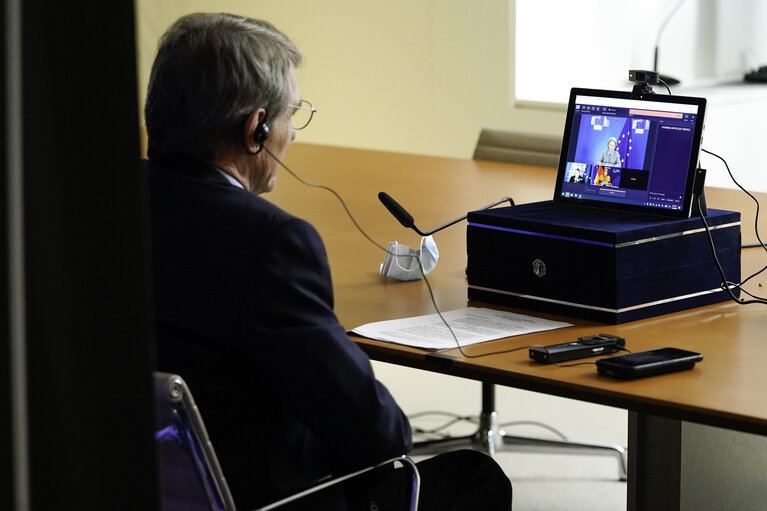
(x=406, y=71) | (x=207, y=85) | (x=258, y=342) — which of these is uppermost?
(x=406, y=71)

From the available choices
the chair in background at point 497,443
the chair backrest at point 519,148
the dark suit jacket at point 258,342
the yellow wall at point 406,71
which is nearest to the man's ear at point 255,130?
the dark suit jacket at point 258,342

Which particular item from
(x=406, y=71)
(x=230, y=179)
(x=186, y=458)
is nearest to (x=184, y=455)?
(x=186, y=458)

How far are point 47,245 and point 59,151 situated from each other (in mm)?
46

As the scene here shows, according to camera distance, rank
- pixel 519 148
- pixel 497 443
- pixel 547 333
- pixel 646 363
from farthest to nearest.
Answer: pixel 519 148
pixel 497 443
pixel 547 333
pixel 646 363

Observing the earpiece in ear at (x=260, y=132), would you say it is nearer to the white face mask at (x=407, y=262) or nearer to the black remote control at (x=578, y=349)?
the black remote control at (x=578, y=349)

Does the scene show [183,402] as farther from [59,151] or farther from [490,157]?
[490,157]

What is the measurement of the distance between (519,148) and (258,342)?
2431mm

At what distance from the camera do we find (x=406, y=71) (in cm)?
635

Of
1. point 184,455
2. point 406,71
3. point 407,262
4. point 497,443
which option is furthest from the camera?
point 406,71

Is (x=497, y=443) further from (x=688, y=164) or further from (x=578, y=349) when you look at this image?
(x=578, y=349)

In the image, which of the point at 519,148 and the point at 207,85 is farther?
the point at 519,148

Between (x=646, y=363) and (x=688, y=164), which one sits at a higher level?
(x=688, y=164)

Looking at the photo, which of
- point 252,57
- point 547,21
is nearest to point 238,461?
point 252,57

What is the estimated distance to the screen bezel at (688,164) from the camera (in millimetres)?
1946
